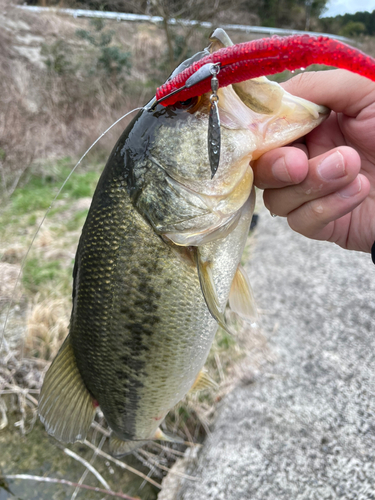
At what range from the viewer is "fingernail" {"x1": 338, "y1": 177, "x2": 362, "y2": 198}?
4.06 ft

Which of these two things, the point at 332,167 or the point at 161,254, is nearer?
the point at 332,167

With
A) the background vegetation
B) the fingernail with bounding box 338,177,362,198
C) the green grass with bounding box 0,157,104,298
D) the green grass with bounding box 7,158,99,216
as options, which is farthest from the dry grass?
the fingernail with bounding box 338,177,362,198

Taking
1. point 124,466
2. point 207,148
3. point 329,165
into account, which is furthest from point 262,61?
point 124,466

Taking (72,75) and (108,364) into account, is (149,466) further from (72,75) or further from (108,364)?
(72,75)

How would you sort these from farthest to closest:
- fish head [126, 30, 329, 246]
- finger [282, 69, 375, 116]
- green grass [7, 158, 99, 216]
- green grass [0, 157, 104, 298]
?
green grass [7, 158, 99, 216] < green grass [0, 157, 104, 298] < finger [282, 69, 375, 116] < fish head [126, 30, 329, 246]

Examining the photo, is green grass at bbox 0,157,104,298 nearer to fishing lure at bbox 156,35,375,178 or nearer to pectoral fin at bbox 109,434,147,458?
pectoral fin at bbox 109,434,147,458

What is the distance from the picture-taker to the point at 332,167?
1.15 meters

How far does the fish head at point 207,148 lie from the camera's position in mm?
1067

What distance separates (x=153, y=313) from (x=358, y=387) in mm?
1838

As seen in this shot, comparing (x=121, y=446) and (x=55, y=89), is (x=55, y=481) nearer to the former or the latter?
(x=121, y=446)

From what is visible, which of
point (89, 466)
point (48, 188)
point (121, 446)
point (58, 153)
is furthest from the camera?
point (58, 153)

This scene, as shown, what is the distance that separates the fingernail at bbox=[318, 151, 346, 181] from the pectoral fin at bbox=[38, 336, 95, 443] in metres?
1.23

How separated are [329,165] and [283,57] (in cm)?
45

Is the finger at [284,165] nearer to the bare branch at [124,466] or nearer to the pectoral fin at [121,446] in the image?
the pectoral fin at [121,446]
